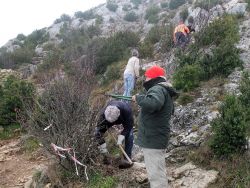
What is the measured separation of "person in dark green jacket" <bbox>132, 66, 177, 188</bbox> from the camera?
15.3 ft

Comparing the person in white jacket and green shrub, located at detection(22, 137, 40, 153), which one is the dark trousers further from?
the person in white jacket

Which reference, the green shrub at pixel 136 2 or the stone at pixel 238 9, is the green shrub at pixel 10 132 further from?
the green shrub at pixel 136 2

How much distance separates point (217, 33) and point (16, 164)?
6433 mm

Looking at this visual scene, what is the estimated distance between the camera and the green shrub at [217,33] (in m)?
10.4

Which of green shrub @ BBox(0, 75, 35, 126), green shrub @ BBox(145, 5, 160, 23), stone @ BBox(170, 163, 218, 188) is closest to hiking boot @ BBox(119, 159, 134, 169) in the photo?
stone @ BBox(170, 163, 218, 188)

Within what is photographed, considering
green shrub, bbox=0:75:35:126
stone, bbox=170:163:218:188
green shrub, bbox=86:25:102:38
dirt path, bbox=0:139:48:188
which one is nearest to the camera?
stone, bbox=170:163:218:188

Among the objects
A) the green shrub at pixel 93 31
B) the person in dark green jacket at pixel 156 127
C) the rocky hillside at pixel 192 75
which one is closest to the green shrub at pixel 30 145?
the rocky hillside at pixel 192 75

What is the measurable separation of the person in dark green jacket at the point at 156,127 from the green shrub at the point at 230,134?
46.6 inches

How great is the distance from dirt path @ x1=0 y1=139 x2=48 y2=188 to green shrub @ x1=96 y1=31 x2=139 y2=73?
561 centimetres

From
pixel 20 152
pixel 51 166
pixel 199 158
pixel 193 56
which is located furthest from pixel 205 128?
pixel 20 152

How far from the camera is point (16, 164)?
8266 mm

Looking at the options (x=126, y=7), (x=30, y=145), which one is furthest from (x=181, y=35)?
(x=126, y=7)

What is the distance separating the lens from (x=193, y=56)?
958 cm

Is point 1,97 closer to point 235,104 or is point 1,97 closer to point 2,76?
point 2,76
